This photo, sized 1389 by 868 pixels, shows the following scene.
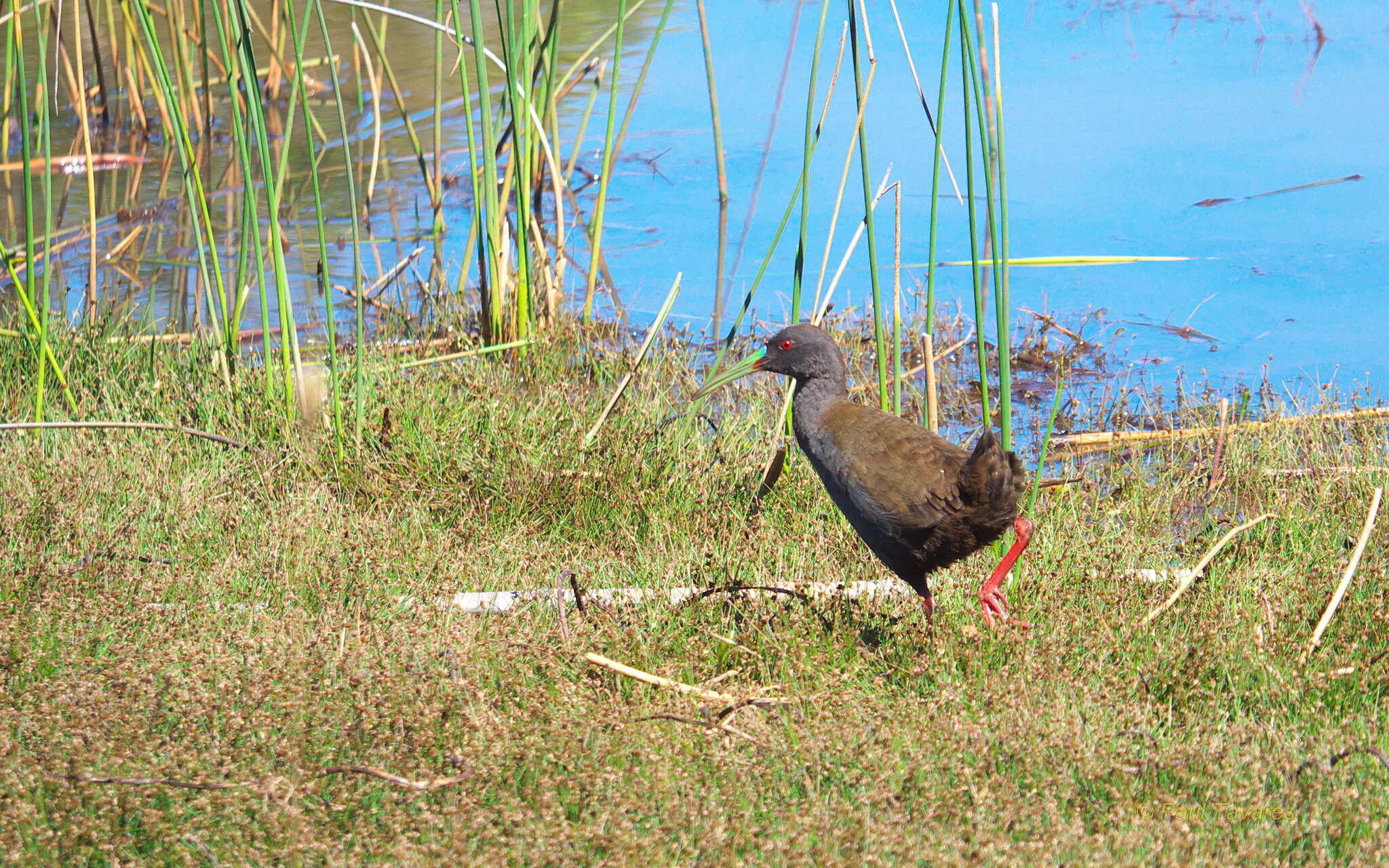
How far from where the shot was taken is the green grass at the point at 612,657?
7.80 feet

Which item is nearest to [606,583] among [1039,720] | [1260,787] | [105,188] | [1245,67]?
[1039,720]

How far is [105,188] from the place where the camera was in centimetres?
795

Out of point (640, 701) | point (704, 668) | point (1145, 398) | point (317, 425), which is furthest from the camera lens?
point (1145, 398)

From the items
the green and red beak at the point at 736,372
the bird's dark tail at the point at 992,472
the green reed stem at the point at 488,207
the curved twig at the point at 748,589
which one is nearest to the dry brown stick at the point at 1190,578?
the bird's dark tail at the point at 992,472

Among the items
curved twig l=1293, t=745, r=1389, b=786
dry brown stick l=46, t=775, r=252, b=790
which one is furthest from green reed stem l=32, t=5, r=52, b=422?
curved twig l=1293, t=745, r=1389, b=786

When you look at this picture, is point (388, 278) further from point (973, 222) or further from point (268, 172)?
point (973, 222)

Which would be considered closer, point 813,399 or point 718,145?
point 813,399

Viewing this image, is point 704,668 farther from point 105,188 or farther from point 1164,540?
point 105,188

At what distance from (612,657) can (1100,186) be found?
5331mm

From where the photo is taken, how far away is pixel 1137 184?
24.7ft

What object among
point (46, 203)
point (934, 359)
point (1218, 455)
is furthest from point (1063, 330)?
point (46, 203)

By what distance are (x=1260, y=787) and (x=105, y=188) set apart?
745 cm

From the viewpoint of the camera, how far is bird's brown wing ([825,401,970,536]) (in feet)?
10.7

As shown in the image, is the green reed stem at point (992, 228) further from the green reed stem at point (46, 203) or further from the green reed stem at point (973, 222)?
the green reed stem at point (46, 203)
